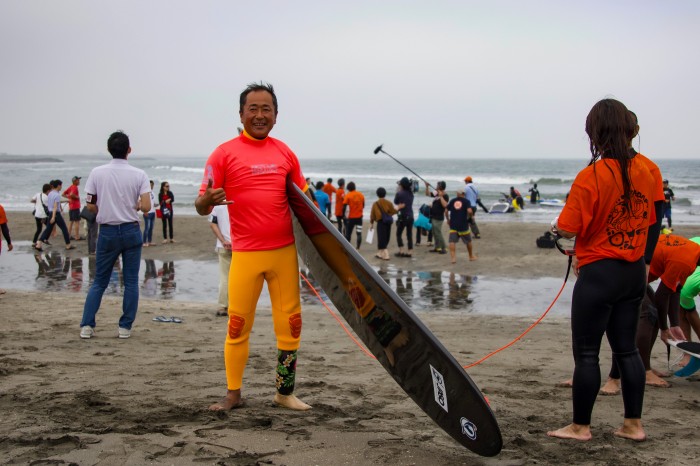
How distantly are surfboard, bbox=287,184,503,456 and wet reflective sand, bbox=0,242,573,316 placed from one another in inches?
230

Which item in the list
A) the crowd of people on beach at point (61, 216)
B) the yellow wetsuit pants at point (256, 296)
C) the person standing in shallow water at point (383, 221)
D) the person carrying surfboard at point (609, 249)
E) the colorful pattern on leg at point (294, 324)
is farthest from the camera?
the crowd of people on beach at point (61, 216)

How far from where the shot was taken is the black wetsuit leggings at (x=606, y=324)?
3.45m

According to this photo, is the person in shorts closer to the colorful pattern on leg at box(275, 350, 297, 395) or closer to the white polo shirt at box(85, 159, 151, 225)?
the white polo shirt at box(85, 159, 151, 225)

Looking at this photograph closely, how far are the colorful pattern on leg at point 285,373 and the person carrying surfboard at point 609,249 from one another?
5.19 feet

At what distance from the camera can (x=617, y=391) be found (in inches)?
183

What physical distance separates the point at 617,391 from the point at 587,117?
213 cm

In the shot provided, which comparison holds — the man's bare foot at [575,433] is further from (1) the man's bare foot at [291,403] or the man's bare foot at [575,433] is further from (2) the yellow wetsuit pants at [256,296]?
(2) the yellow wetsuit pants at [256,296]

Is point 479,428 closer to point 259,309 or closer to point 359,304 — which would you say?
point 359,304

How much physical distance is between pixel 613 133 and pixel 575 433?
1.64 metres

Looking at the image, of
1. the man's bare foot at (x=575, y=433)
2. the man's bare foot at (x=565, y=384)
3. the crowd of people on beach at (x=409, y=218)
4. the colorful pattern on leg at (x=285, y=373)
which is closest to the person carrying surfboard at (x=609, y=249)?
the man's bare foot at (x=575, y=433)

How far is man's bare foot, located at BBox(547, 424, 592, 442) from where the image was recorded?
3555mm

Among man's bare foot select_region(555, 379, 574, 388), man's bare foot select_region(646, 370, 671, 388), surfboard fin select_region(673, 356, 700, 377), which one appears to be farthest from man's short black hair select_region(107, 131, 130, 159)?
surfboard fin select_region(673, 356, 700, 377)

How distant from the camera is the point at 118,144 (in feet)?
19.9

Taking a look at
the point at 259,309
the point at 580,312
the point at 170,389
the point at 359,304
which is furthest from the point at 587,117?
the point at 259,309
